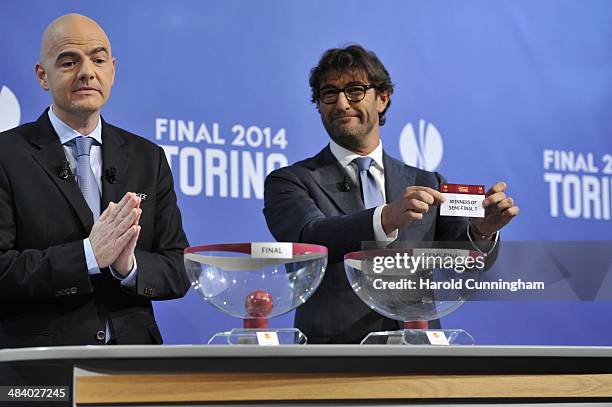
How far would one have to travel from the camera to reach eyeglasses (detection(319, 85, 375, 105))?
3.00 m

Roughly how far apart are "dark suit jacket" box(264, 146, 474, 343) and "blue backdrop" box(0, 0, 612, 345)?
1.65ft

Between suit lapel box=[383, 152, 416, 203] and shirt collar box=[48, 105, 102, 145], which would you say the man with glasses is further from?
shirt collar box=[48, 105, 102, 145]

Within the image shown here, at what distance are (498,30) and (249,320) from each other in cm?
226

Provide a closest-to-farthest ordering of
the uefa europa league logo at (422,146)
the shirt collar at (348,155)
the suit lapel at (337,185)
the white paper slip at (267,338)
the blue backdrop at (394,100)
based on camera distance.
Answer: the white paper slip at (267,338) → the suit lapel at (337,185) → the shirt collar at (348,155) → the blue backdrop at (394,100) → the uefa europa league logo at (422,146)

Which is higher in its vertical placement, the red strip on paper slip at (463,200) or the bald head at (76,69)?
the bald head at (76,69)

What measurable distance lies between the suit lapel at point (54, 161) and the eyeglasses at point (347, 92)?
0.83 meters

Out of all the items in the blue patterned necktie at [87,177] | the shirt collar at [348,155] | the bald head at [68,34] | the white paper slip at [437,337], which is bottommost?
the white paper slip at [437,337]

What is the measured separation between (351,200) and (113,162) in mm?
682

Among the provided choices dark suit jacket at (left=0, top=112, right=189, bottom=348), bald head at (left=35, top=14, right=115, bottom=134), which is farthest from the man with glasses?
bald head at (left=35, top=14, right=115, bottom=134)

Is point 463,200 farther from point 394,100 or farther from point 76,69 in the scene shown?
point 394,100

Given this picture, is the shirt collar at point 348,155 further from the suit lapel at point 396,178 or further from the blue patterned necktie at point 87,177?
the blue patterned necktie at point 87,177

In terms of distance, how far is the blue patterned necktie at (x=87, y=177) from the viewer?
260cm

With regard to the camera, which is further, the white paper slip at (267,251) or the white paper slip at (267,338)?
the white paper slip at (267,251)

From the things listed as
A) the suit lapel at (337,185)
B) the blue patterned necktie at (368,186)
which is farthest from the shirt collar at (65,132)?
the blue patterned necktie at (368,186)
